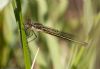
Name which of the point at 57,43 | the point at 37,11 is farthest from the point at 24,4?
the point at 57,43

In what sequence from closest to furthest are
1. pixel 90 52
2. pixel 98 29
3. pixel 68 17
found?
pixel 90 52 < pixel 98 29 < pixel 68 17

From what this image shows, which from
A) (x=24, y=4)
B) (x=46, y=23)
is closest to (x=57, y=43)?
(x=46, y=23)

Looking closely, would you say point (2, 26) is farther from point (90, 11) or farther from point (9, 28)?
point (90, 11)

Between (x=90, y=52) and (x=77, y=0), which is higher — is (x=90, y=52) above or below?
below

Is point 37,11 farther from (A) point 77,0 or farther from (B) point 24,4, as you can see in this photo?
(A) point 77,0

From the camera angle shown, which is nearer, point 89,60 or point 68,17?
point 89,60

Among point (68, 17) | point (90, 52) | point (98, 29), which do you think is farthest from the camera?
point (68, 17)
